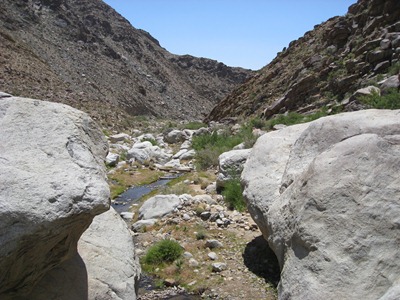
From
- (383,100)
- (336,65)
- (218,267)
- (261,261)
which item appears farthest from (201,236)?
(336,65)

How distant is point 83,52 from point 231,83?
132ft

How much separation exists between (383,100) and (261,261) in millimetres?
8317

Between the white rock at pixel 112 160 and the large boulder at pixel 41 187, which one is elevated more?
the large boulder at pixel 41 187

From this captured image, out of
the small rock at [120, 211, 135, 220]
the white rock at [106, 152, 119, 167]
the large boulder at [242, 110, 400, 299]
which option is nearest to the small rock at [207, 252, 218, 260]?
the large boulder at [242, 110, 400, 299]

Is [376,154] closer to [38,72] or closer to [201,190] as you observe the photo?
[201,190]

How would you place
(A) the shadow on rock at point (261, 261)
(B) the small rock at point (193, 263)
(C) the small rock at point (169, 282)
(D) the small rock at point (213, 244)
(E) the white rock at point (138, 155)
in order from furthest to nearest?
(E) the white rock at point (138, 155)
(D) the small rock at point (213, 244)
(B) the small rock at point (193, 263)
(C) the small rock at point (169, 282)
(A) the shadow on rock at point (261, 261)

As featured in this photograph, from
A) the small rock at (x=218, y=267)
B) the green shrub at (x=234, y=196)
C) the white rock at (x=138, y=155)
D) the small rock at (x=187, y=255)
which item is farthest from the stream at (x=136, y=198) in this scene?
the green shrub at (x=234, y=196)

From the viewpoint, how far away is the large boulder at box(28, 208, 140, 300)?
14.9 ft

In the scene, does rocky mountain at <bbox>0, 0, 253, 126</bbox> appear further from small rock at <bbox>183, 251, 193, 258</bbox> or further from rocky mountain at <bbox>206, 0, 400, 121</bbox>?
small rock at <bbox>183, 251, 193, 258</bbox>

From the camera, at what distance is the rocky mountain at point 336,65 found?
19.1 meters

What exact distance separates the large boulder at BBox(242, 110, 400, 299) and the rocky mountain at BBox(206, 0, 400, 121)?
13634mm

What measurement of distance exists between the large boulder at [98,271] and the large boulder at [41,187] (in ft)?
1.35

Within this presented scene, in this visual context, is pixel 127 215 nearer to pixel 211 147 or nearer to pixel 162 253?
pixel 162 253

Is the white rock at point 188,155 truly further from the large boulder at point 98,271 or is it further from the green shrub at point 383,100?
the large boulder at point 98,271
